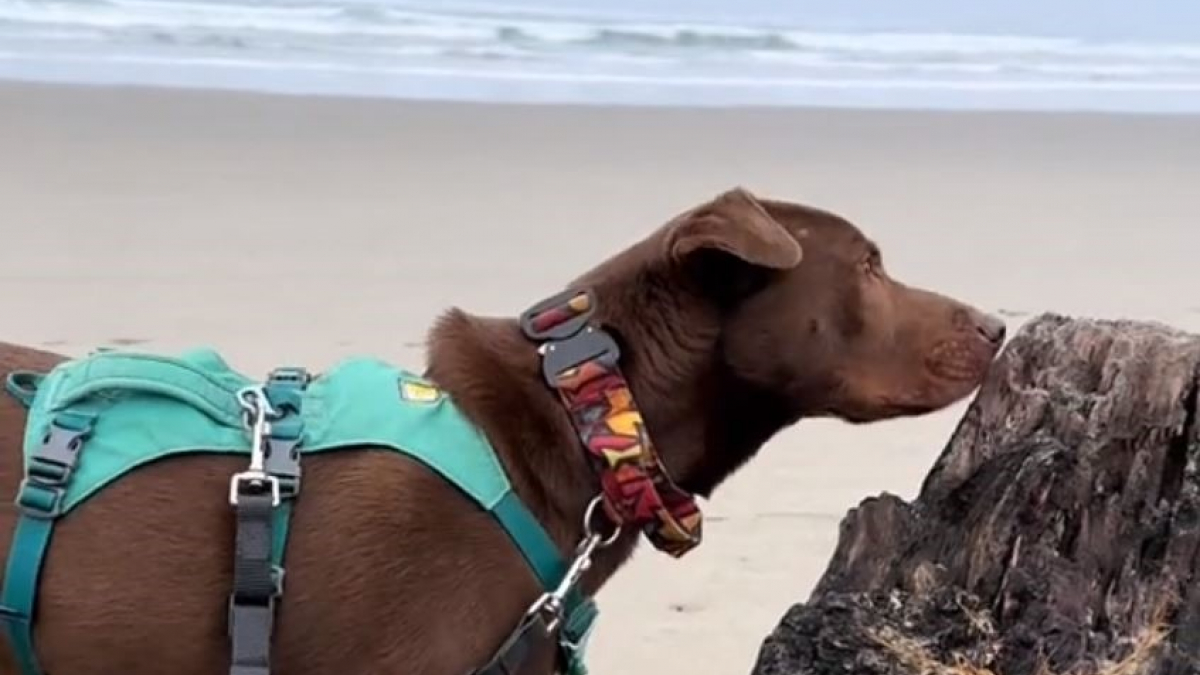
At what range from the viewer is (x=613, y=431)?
10.4ft

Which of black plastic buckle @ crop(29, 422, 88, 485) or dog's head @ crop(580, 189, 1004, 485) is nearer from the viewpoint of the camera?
black plastic buckle @ crop(29, 422, 88, 485)

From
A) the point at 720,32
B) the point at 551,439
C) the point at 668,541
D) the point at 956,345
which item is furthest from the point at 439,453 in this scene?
the point at 720,32

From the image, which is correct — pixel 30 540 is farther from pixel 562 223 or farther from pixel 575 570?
pixel 562 223

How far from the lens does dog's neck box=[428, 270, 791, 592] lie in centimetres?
321

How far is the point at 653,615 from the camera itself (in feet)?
17.9

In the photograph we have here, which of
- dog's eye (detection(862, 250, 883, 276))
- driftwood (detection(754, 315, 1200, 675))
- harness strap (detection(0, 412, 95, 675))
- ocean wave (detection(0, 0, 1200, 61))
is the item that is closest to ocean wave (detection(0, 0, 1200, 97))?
ocean wave (detection(0, 0, 1200, 61))

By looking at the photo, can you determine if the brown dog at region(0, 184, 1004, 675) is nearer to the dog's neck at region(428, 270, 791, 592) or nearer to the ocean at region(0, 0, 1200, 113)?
the dog's neck at region(428, 270, 791, 592)

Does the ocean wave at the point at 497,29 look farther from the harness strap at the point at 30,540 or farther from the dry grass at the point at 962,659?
the dry grass at the point at 962,659

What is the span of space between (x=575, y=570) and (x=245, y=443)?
55cm

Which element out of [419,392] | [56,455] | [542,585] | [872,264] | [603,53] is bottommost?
[542,585]

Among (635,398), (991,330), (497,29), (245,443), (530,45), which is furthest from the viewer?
(497,29)

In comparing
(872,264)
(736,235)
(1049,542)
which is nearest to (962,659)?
(1049,542)

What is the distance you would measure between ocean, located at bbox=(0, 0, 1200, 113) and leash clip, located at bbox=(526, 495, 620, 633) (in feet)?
31.6

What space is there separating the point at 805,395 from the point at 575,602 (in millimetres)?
512
